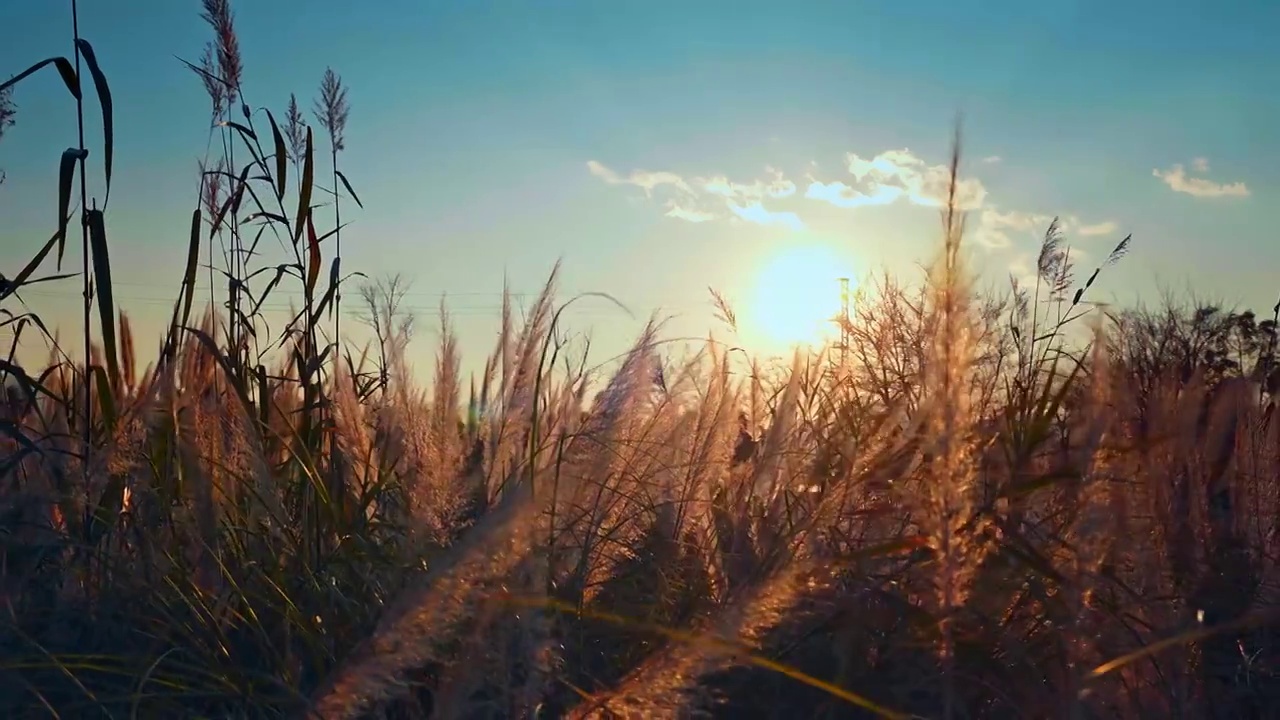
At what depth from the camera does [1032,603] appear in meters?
2.34

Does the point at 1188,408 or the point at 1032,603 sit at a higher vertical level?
the point at 1188,408

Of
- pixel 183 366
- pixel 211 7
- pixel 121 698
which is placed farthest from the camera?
pixel 211 7

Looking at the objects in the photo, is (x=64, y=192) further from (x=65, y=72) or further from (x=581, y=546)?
(x=581, y=546)

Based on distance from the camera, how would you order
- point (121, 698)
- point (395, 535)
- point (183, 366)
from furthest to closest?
point (183, 366) < point (395, 535) < point (121, 698)

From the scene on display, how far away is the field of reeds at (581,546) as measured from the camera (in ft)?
5.83

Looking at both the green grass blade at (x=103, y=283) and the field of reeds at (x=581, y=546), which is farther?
the green grass blade at (x=103, y=283)

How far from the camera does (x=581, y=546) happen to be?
233 centimetres

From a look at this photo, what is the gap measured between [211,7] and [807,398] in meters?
2.13

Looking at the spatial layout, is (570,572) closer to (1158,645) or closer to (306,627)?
(306,627)

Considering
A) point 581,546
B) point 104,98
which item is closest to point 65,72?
point 104,98

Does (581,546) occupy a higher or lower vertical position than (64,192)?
lower

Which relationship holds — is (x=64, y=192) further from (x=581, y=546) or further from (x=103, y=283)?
(x=581, y=546)

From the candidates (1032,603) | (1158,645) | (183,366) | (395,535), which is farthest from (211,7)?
(1158,645)

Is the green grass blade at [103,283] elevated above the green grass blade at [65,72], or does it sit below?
below
